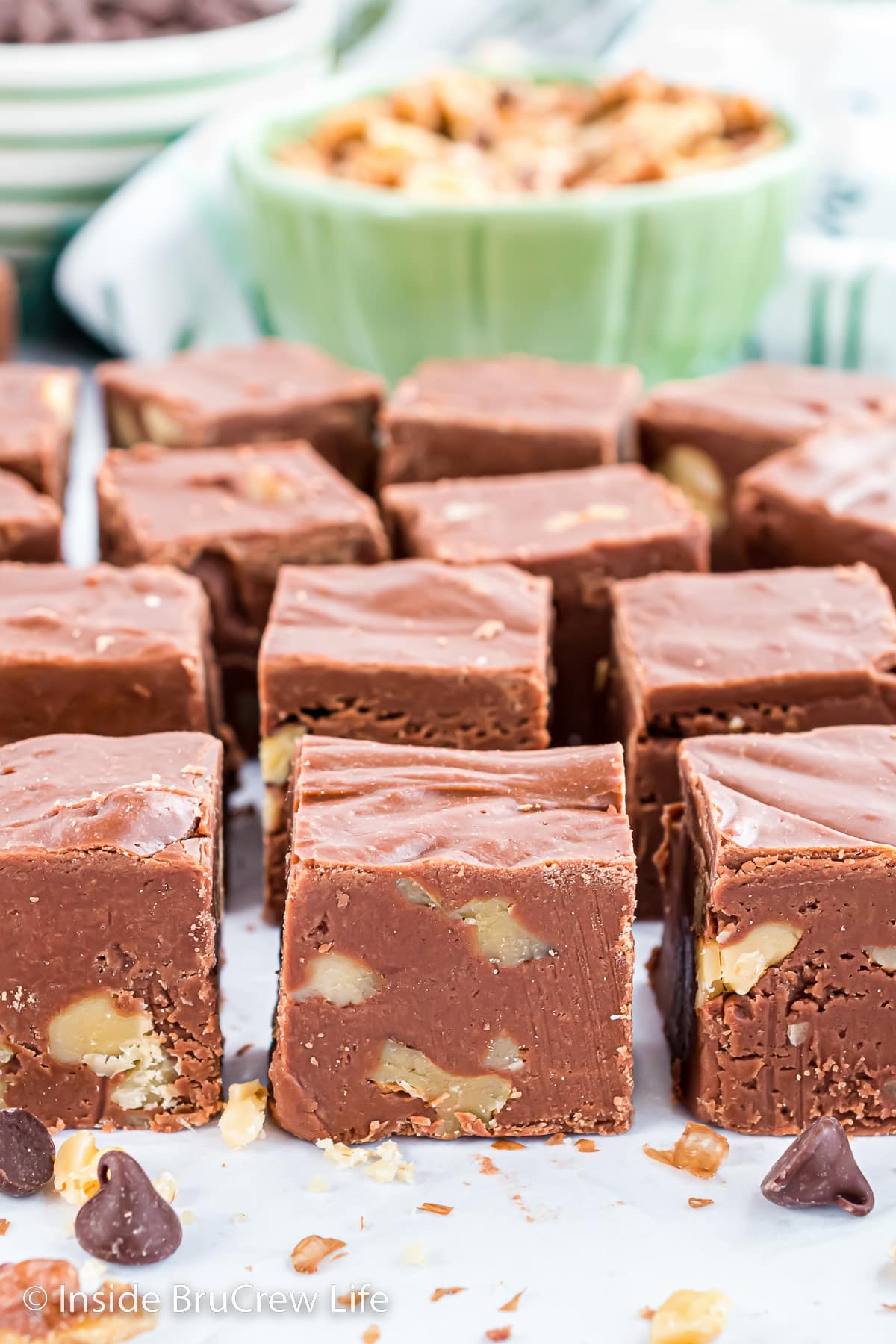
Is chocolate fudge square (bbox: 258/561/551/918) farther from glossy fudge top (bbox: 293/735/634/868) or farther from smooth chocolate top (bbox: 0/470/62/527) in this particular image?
smooth chocolate top (bbox: 0/470/62/527)

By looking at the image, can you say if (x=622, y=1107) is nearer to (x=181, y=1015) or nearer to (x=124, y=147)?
(x=181, y=1015)

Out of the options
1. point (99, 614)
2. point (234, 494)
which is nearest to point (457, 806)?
point (99, 614)

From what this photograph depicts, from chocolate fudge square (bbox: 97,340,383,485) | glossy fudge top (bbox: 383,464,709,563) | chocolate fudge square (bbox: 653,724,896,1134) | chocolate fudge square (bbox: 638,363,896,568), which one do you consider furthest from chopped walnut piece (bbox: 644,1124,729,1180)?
chocolate fudge square (bbox: 97,340,383,485)

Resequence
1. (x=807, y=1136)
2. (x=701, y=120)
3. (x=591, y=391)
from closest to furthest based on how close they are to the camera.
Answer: (x=807, y=1136) → (x=591, y=391) → (x=701, y=120)

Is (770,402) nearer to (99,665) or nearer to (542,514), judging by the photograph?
(542,514)

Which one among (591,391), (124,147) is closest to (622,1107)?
(591,391)
